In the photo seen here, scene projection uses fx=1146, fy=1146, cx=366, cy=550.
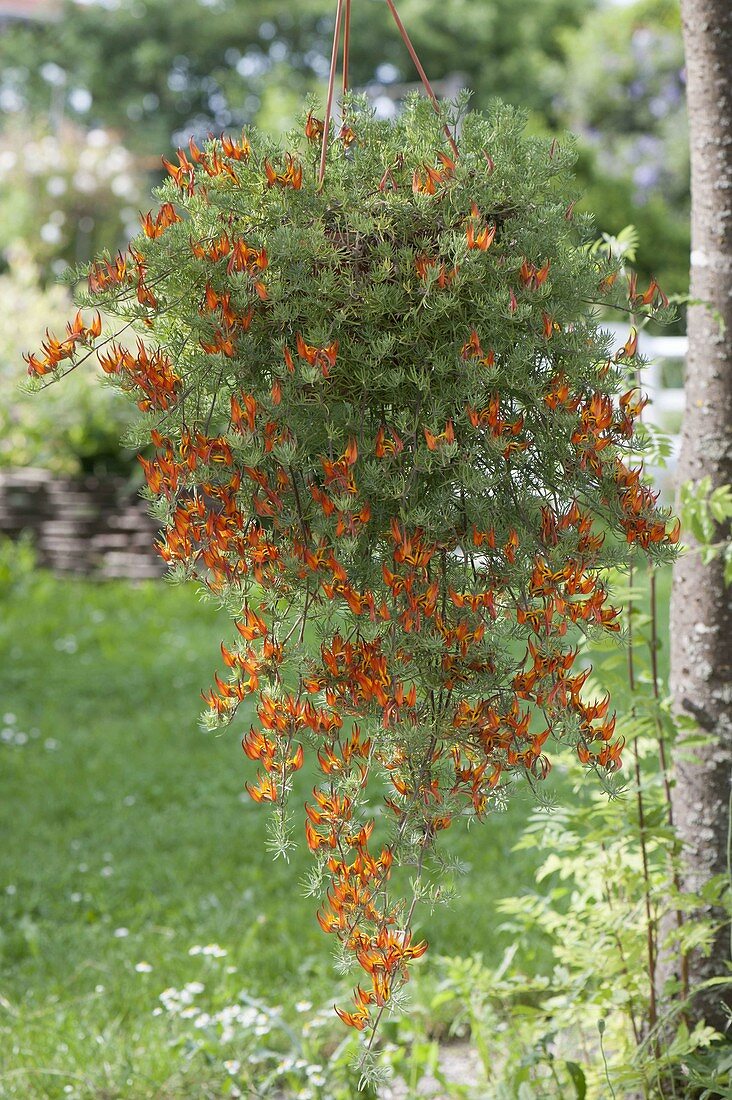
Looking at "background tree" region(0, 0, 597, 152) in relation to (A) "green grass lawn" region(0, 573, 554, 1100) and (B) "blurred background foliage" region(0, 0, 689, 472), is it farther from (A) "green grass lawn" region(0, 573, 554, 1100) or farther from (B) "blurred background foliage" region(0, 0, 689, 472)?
(A) "green grass lawn" region(0, 573, 554, 1100)

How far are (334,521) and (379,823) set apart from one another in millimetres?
3047

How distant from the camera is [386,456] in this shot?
1.63 metres

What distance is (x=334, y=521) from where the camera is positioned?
165 centimetres

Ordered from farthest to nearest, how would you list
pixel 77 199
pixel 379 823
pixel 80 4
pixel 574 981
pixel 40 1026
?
pixel 80 4, pixel 77 199, pixel 379 823, pixel 40 1026, pixel 574 981

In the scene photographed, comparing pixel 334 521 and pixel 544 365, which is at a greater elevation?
pixel 544 365

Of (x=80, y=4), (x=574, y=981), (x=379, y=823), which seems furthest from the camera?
(x=80, y=4)

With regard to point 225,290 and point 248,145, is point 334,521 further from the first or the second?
point 248,145

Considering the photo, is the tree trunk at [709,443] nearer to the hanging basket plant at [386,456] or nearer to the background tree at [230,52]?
the hanging basket plant at [386,456]

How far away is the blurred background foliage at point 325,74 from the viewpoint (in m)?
15.9

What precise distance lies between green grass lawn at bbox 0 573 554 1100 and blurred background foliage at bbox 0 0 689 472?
9.64 meters

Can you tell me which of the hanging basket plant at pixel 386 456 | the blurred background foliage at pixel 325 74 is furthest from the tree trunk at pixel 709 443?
the blurred background foliage at pixel 325 74

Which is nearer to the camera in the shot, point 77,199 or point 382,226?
point 382,226

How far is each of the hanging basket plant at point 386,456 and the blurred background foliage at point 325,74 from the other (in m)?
13.1

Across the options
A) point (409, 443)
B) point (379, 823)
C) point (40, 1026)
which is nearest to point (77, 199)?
point (379, 823)
